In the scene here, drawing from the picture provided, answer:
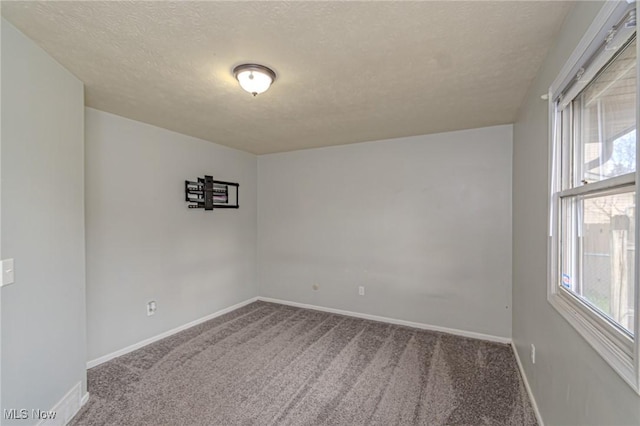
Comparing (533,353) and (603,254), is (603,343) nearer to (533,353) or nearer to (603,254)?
(603,254)

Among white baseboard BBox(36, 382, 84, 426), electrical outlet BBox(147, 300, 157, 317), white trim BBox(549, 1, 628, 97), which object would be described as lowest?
white baseboard BBox(36, 382, 84, 426)

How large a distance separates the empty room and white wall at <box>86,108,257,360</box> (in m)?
0.03

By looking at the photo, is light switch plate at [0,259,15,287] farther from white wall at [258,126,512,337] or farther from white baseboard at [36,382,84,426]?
white wall at [258,126,512,337]

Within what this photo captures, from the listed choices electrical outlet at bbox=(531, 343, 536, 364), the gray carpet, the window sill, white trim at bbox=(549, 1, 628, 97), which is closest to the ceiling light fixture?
white trim at bbox=(549, 1, 628, 97)

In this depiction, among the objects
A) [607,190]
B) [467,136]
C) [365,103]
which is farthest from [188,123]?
[607,190]

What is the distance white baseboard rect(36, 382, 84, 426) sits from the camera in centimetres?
177

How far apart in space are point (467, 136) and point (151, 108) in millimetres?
3394

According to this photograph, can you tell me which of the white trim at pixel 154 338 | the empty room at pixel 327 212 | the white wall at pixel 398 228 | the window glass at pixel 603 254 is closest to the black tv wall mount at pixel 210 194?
the empty room at pixel 327 212

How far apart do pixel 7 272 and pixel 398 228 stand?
3.50 metres

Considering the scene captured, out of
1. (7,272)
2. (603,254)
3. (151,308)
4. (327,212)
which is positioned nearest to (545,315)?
(603,254)

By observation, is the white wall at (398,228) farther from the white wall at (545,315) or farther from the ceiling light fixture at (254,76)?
the ceiling light fixture at (254,76)

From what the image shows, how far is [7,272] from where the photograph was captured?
153 cm

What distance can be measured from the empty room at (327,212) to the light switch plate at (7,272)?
0.04m

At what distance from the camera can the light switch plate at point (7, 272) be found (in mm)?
1495
